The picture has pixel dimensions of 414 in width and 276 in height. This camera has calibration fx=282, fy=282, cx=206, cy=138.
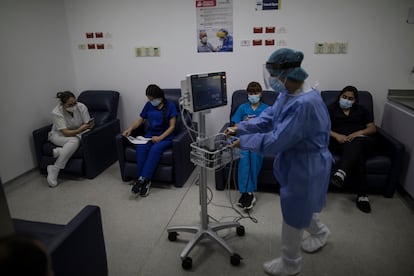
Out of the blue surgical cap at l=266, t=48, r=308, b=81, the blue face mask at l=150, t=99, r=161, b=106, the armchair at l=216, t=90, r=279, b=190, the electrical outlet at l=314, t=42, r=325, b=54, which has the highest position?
→ the electrical outlet at l=314, t=42, r=325, b=54

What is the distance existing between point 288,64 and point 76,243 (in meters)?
1.35

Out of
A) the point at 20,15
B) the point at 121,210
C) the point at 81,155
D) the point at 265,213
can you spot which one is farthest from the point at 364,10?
the point at 20,15

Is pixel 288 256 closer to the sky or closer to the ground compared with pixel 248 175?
closer to the ground

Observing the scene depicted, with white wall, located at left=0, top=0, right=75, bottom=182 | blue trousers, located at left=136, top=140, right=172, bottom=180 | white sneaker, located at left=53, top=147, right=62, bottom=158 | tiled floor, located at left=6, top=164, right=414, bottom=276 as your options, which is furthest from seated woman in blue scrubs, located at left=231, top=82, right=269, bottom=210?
white wall, located at left=0, top=0, right=75, bottom=182

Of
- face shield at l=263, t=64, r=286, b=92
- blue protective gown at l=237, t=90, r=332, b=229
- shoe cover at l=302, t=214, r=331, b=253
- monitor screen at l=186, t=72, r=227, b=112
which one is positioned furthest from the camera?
shoe cover at l=302, t=214, r=331, b=253

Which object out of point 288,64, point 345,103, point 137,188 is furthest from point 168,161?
point 345,103

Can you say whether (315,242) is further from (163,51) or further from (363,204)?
(163,51)

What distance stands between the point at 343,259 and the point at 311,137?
3.35 ft

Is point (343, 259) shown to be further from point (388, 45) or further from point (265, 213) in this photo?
point (388, 45)

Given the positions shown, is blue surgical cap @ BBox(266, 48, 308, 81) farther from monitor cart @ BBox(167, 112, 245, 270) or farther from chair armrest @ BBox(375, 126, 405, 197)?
chair armrest @ BBox(375, 126, 405, 197)

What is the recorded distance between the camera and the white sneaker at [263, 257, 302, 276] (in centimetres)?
174

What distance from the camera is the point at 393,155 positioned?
2490 millimetres

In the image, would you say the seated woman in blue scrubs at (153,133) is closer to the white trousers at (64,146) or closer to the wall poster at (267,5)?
the white trousers at (64,146)

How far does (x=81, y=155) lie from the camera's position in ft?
10.0
